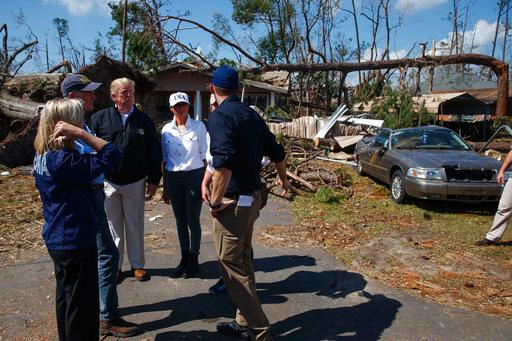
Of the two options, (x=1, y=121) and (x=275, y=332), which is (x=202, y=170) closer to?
(x=275, y=332)

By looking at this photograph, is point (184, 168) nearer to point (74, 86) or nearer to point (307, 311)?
point (74, 86)

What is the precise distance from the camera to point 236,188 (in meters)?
3.05

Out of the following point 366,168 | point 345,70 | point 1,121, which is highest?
point 345,70

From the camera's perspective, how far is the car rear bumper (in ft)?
24.2

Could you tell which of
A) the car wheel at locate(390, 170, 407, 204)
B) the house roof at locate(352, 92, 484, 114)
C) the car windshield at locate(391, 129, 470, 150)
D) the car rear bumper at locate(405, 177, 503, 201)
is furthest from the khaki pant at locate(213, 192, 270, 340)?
the house roof at locate(352, 92, 484, 114)

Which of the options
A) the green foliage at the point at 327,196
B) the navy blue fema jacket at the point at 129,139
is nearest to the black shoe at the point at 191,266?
the navy blue fema jacket at the point at 129,139

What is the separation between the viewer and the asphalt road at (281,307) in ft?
11.6

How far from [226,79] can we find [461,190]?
5852 mm

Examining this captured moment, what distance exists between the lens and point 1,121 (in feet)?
40.3

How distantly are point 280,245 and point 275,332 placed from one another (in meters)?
2.38

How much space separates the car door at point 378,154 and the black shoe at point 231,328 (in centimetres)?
668

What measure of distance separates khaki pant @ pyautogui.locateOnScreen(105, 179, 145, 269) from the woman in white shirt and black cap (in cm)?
42

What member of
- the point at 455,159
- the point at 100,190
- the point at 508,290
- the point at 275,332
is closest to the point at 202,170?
the point at 100,190

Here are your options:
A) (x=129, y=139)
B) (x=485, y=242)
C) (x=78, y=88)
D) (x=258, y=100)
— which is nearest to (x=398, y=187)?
(x=485, y=242)
